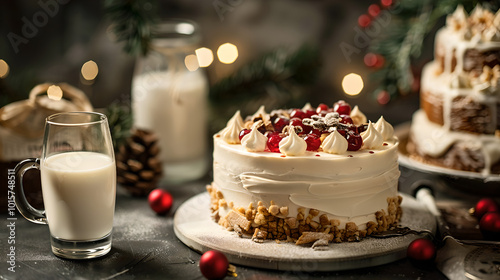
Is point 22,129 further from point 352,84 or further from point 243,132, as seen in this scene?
point 352,84

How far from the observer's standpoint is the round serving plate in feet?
6.66

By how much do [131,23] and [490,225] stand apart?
131 cm

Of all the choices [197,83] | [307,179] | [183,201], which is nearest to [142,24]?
[197,83]

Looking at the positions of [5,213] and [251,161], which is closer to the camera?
[251,161]

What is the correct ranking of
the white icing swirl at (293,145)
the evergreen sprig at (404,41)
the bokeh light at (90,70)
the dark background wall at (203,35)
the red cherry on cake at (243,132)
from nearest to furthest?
the white icing swirl at (293,145) → the red cherry on cake at (243,132) → the evergreen sprig at (404,41) → the dark background wall at (203,35) → the bokeh light at (90,70)

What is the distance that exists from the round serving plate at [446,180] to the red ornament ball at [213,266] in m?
0.87

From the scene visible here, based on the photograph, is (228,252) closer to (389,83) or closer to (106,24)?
(389,83)

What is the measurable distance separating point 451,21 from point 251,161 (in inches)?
39.1

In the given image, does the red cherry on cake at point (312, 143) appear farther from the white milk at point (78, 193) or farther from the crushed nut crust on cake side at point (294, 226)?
the white milk at point (78, 193)

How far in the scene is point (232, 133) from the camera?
174 cm

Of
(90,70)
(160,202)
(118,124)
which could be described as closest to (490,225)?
(160,202)

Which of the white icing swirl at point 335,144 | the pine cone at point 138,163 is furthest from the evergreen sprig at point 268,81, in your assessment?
the white icing swirl at point 335,144

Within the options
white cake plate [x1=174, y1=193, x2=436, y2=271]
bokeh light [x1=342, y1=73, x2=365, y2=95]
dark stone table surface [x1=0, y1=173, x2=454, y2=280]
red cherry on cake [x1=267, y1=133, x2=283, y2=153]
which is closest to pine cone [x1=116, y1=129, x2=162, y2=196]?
dark stone table surface [x1=0, y1=173, x2=454, y2=280]

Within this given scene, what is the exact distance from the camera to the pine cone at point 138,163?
2178 millimetres
